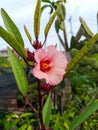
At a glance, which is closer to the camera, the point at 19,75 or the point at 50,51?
the point at 50,51

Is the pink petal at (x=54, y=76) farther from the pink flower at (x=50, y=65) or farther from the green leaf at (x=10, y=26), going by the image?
the green leaf at (x=10, y=26)

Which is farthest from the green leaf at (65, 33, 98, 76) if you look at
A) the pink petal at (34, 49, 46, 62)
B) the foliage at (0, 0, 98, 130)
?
the pink petal at (34, 49, 46, 62)

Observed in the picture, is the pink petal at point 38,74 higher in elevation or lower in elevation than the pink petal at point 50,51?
lower

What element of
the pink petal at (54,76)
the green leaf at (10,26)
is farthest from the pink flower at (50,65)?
the green leaf at (10,26)

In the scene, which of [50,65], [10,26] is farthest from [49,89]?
[10,26]

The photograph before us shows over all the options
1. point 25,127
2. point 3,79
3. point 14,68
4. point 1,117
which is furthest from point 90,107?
point 3,79

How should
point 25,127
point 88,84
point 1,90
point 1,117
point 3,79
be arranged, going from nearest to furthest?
point 25,127
point 1,117
point 88,84
point 1,90
point 3,79

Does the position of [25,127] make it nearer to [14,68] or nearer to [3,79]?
[14,68]

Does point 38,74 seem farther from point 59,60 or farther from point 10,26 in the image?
point 10,26
